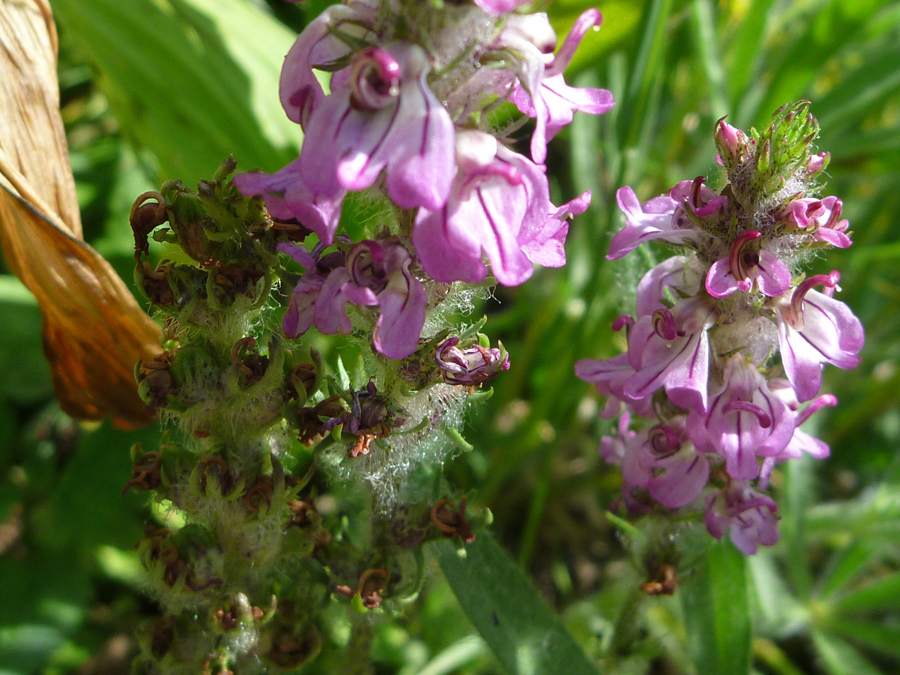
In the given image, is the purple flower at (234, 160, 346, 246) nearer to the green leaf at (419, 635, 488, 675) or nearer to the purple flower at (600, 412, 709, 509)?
the purple flower at (600, 412, 709, 509)

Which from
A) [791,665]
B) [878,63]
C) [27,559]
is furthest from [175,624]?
[878,63]

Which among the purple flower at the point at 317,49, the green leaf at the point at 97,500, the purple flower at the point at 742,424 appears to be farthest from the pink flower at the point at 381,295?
the green leaf at the point at 97,500

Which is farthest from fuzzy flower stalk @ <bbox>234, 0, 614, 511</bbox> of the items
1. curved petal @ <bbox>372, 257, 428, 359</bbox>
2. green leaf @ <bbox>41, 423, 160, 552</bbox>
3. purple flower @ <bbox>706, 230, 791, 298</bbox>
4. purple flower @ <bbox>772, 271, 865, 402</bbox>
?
green leaf @ <bbox>41, 423, 160, 552</bbox>

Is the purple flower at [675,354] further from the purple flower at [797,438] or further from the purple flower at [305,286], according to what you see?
the purple flower at [305,286]

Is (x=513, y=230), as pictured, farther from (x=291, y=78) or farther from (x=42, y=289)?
(x=42, y=289)

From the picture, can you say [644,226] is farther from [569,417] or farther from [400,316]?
[569,417]

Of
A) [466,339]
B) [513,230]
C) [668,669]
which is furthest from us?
[668,669]

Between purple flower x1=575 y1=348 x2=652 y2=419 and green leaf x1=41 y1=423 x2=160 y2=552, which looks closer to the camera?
purple flower x1=575 y1=348 x2=652 y2=419
